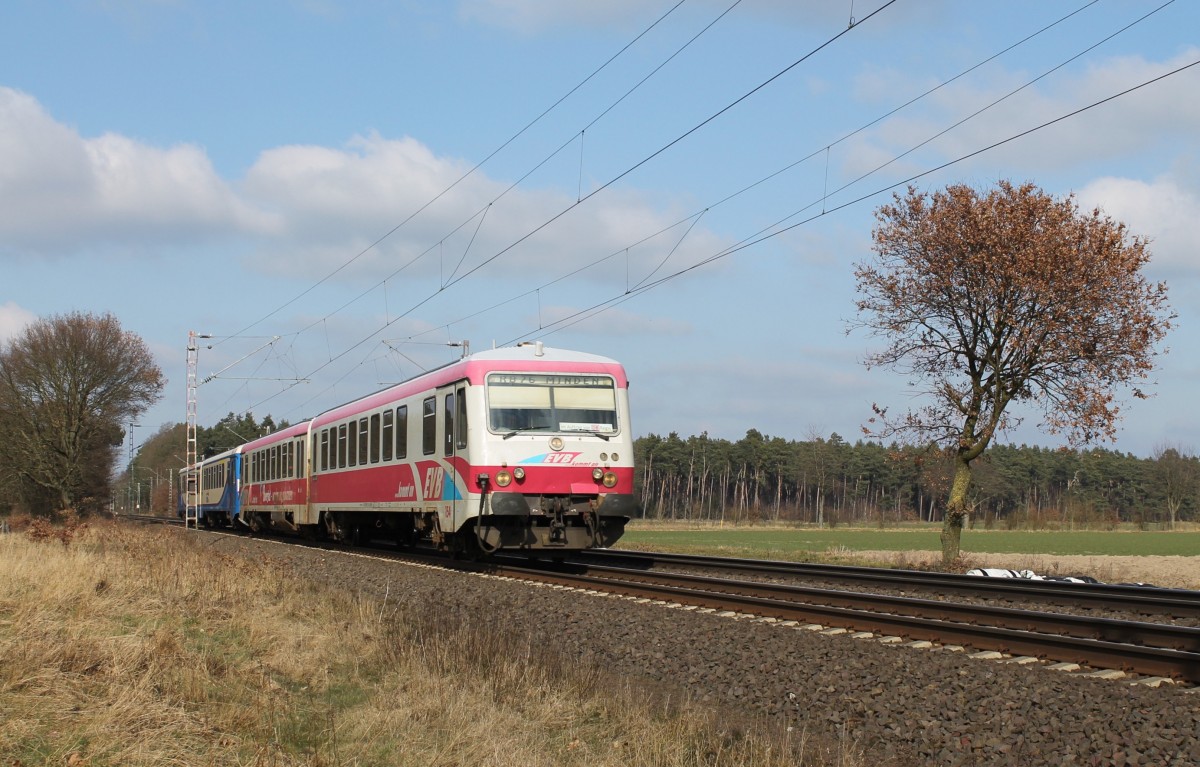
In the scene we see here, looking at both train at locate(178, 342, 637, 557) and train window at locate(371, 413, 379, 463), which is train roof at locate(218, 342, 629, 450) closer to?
train at locate(178, 342, 637, 557)

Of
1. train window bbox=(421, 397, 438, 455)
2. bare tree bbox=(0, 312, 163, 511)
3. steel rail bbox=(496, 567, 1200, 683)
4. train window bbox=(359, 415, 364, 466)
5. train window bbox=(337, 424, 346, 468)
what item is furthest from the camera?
bare tree bbox=(0, 312, 163, 511)

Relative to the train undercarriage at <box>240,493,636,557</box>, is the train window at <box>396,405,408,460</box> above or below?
above

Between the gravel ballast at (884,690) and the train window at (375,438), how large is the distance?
9.99 metres

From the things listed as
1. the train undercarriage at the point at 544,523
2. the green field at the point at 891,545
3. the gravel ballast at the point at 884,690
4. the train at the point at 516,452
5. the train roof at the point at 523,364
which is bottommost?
the green field at the point at 891,545

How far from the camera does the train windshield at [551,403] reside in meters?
17.6

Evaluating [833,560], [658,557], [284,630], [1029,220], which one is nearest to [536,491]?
[658,557]

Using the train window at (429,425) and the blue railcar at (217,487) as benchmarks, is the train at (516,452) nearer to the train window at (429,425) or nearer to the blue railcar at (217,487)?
the train window at (429,425)

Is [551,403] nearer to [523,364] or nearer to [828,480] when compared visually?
[523,364]

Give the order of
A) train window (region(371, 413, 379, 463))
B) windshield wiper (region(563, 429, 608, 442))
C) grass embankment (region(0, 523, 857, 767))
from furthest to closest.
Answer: train window (region(371, 413, 379, 463)), windshield wiper (region(563, 429, 608, 442)), grass embankment (region(0, 523, 857, 767))

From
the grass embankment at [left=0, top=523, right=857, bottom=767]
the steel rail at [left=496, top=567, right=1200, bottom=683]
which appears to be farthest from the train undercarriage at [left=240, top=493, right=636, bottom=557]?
the grass embankment at [left=0, top=523, right=857, bottom=767]

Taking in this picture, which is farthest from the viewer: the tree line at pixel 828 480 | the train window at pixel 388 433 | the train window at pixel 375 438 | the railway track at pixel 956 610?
the tree line at pixel 828 480

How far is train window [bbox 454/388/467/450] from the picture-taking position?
17641mm

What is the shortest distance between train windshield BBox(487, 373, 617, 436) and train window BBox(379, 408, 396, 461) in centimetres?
433

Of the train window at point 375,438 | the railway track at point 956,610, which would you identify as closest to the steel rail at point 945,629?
the railway track at point 956,610
